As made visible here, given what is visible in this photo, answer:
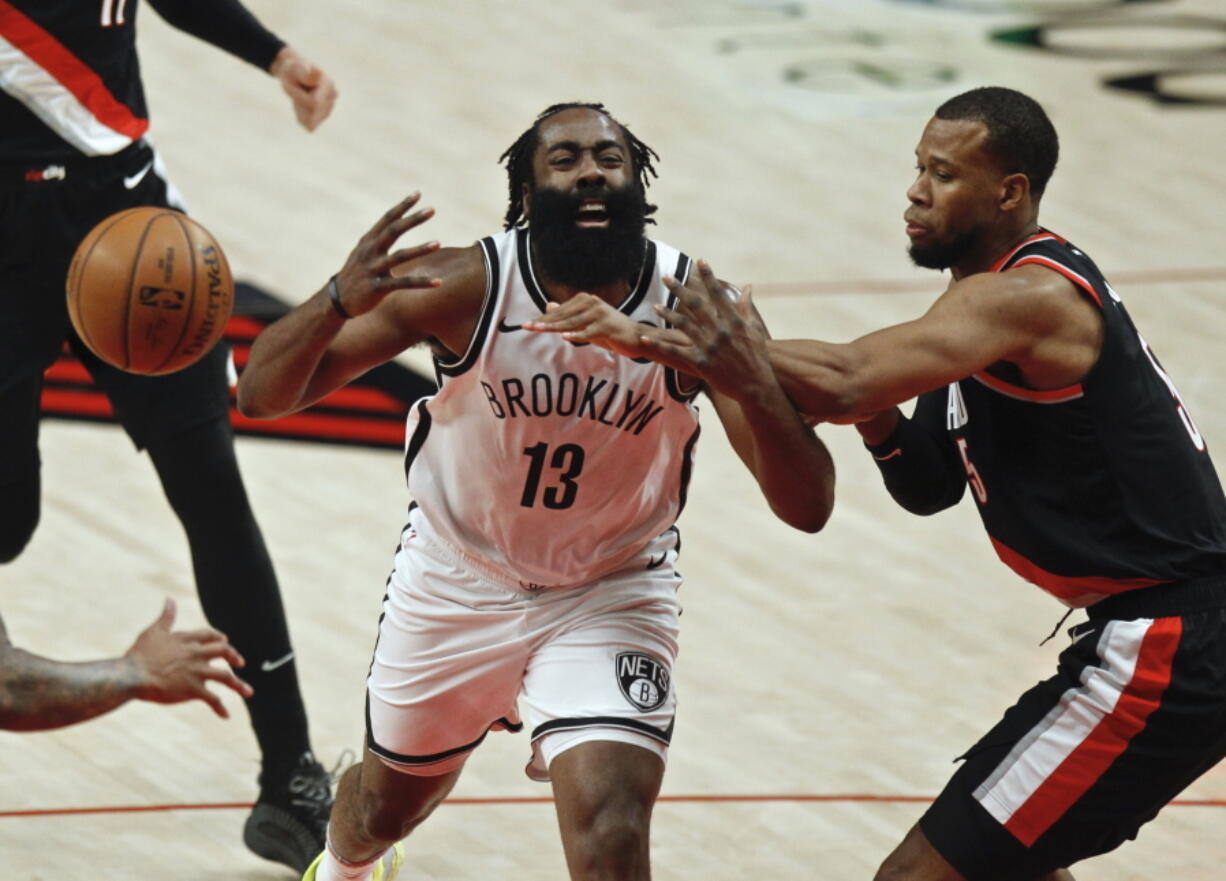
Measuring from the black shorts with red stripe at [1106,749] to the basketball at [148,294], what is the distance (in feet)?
6.99

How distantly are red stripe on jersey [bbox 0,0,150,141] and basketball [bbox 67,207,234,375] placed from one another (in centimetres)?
51

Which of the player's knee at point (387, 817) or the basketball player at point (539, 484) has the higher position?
the basketball player at point (539, 484)

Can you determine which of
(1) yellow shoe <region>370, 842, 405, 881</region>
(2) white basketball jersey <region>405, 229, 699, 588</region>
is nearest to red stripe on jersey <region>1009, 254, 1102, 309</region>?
(2) white basketball jersey <region>405, 229, 699, 588</region>

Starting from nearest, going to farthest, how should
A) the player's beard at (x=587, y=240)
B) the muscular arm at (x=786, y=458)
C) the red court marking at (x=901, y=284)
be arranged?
1. the muscular arm at (x=786, y=458)
2. the player's beard at (x=587, y=240)
3. the red court marking at (x=901, y=284)

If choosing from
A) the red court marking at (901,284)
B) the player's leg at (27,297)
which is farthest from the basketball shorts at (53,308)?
the red court marking at (901,284)

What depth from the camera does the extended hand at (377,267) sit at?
4.15m

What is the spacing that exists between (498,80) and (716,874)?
735 centimetres

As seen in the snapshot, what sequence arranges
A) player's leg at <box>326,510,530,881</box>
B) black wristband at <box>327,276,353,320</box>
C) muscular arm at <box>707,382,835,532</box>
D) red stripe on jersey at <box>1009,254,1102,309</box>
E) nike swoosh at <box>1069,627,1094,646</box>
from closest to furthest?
1. muscular arm at <box>707,382,835,532</box>
2. red stripe on jersey at <box>1009,254,1102,309</box>
3. black wristband at <box>327,276,353,320</box>
4. nike swoosh at <box>1069,627,1094,646</box>
5. player's leg at <box>326,510,530,881</box>

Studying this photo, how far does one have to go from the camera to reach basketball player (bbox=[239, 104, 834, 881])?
4.34 m

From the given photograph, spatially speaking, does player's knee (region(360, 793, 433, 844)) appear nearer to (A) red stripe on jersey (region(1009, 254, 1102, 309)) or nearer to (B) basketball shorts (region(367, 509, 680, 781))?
(B) basketball shorts (region(367, 509, 680, 781))

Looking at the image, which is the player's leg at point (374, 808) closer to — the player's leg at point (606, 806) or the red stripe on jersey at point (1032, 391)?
the player's leg at point (606, 806)

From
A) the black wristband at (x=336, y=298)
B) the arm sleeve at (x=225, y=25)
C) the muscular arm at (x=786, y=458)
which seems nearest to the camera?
the muscular arm at (x=786, y=458)

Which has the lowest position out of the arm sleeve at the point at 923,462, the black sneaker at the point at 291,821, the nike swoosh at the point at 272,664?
the black sneaker at the point at 291,821

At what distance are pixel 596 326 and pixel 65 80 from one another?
2.14 meters
